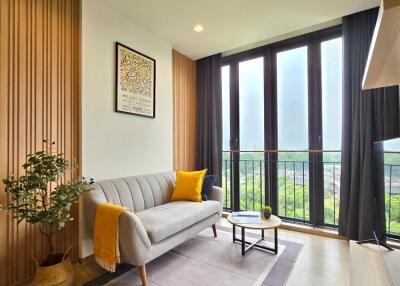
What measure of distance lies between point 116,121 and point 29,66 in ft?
3.11

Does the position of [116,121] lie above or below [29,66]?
below

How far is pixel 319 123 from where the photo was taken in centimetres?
311

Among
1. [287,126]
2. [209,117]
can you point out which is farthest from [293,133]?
[209,117]

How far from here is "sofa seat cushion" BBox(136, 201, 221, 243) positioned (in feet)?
6.66

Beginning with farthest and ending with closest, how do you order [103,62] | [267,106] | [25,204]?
[267,106] < [103,62] < [25,204]

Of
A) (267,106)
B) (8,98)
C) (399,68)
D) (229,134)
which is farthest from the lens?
(229,134)

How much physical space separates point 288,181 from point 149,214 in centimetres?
211

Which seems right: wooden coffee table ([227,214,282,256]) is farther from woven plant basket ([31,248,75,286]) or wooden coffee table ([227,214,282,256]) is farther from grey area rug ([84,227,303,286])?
woven plant basket ([31,248,75,286])

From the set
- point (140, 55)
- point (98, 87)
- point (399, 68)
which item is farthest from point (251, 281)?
point (140, 55)

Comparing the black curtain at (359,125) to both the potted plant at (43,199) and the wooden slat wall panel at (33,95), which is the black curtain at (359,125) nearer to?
the potted plant at (43,199)

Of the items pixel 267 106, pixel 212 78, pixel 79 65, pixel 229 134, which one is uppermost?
pixel 212 78

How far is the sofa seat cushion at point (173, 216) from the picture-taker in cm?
203

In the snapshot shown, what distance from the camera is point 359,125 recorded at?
2635mm

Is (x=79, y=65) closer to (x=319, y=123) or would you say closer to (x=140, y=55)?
(x=140, y=55)
